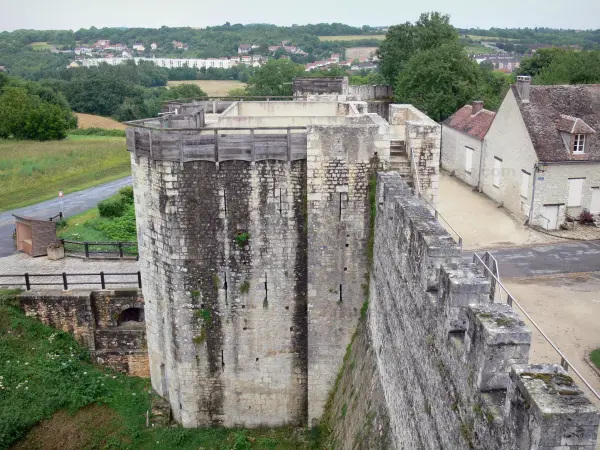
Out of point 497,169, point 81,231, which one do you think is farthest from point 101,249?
point 497,169

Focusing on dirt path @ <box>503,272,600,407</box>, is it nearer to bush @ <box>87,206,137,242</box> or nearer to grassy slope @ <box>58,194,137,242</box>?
bush @ <box>87,206,137,242</box>

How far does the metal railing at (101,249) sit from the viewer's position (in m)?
21.1

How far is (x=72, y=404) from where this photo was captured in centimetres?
1580

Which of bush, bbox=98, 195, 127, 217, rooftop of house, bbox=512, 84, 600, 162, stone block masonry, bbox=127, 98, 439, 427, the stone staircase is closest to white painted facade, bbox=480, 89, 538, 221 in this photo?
rooftop of house, bbox=512, 84, 600, 162

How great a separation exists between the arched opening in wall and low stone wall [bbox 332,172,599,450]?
812 cm

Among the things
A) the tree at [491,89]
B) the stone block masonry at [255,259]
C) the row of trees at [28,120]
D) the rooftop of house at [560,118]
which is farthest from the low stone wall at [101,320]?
the row of trees at [28,120]

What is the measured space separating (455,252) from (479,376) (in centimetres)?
229

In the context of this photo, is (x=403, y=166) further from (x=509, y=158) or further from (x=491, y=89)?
(x=491, y=89)

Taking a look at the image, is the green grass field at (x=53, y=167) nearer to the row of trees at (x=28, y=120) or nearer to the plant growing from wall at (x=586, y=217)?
the row of trees at (x=28, y=120)

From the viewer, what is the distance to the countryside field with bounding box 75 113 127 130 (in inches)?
2601

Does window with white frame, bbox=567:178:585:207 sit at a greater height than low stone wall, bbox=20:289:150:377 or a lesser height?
greater

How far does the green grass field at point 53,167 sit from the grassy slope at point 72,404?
14990 mm

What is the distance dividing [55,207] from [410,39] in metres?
28.7

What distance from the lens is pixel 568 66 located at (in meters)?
40.2
